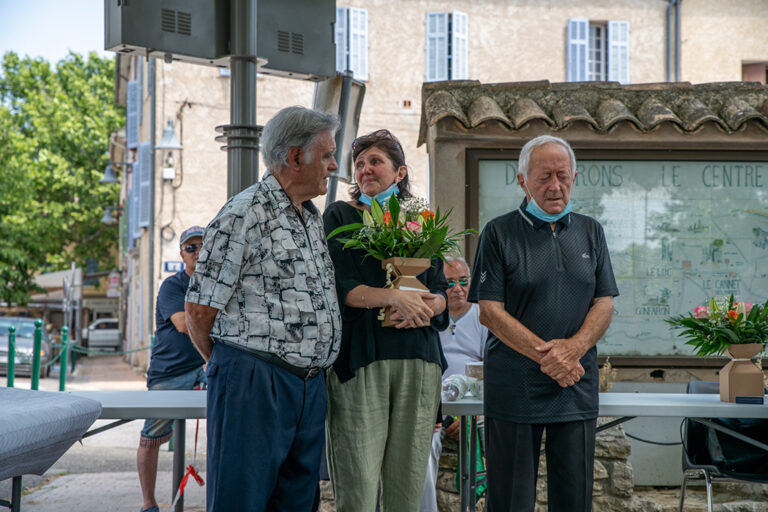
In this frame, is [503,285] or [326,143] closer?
[326,143]

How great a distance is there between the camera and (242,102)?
4387 mm

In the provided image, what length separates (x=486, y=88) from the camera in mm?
6730

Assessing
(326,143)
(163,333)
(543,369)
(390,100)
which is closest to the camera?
(326,143)

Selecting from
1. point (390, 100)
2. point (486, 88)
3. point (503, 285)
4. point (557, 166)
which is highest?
point (390, 100)

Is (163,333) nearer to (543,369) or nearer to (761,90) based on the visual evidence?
(543,369)

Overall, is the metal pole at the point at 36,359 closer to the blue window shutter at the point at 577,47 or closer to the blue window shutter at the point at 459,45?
the blue window shutter at the point at 459,45

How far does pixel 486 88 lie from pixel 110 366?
2346 centimetres

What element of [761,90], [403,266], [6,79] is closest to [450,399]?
[403,266]

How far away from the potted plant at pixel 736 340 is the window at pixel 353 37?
16457mm

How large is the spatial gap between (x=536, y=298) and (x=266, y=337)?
46.3 inches

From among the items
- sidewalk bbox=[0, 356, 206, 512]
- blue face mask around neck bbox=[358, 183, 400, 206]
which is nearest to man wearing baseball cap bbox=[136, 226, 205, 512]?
sidewalk bbox=[0, 356, 206, 512]

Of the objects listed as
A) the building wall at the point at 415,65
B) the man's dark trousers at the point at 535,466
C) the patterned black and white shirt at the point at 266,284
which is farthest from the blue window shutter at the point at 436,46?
the patterned black and white shirt at the point at 266,284

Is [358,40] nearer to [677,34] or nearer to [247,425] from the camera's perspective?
[677,34]

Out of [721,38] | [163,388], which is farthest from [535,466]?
[721,38]
